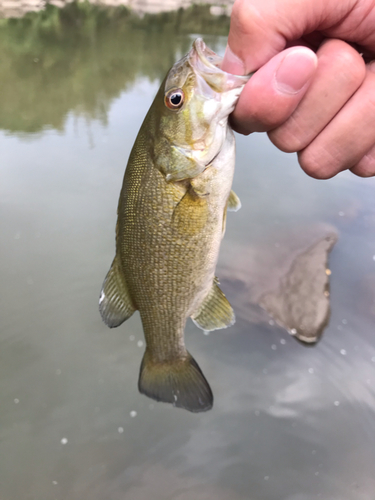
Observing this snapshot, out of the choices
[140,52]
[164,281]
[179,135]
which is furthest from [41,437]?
[140,52]

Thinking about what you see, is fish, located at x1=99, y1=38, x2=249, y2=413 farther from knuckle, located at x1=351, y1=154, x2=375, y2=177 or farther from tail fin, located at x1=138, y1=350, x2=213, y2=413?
knuckle, located at x1=351, y1=154, x2=375, y2=177

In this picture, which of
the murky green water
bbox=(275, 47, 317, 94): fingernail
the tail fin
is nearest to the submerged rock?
the murky green water

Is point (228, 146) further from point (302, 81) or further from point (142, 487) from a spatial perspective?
point (142, 487)

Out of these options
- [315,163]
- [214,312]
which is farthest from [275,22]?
[214,312]

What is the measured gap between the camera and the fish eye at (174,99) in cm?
125

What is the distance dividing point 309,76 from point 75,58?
11.3m

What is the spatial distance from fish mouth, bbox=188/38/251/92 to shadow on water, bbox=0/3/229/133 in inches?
242

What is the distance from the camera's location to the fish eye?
125 cm

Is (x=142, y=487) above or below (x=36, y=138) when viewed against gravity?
below

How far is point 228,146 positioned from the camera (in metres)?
1.30

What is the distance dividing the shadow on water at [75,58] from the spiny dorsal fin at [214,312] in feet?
20.1

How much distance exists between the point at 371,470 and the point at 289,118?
3007mm

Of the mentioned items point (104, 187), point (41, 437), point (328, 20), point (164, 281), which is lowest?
point (41, 437)

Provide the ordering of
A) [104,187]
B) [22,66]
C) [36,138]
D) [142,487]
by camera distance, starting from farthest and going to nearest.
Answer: [22,66] → [36,138] → [104,187] → [142,487]
